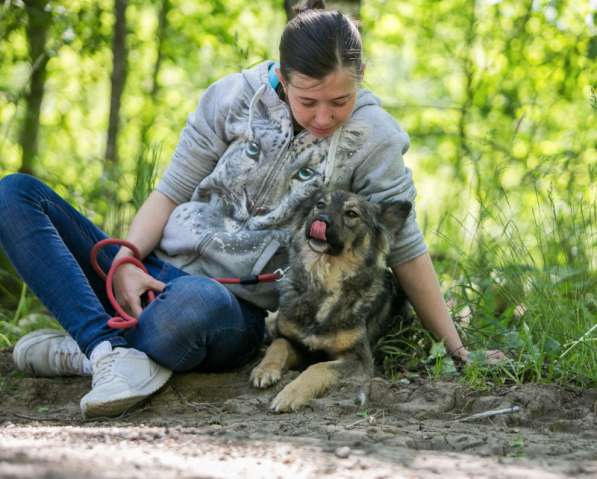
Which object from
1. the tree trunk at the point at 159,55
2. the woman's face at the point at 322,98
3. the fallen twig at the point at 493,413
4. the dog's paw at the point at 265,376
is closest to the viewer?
the fallen twig at the point at 493,413

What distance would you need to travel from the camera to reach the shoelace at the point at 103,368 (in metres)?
3.09

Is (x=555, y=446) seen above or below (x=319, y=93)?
below

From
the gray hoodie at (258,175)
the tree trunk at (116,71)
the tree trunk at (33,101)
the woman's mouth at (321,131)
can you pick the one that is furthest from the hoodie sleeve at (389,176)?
the tree trunk at (33,101)

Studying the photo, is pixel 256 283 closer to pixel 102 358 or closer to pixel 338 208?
pixel 338 208

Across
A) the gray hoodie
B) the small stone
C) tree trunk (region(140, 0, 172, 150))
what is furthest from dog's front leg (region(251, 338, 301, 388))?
tree trunk (region(140, 0, 172, 150))

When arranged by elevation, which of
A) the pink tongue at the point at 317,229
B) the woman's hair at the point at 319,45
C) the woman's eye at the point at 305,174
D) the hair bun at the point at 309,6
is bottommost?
the pink tongue at the point at 317,229

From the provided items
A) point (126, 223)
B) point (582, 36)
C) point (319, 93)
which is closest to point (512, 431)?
point (319, 93)

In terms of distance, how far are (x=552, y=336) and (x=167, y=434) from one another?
211 centimetres

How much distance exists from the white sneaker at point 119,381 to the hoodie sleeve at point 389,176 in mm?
1331

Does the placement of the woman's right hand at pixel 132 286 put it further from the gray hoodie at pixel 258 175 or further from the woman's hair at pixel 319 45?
the woman's hair at pixel 319 45

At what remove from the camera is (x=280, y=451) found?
221 centimetres

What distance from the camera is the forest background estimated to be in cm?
390

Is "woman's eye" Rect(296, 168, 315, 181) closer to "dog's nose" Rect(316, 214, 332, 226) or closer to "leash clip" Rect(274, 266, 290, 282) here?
"dog's nose" Rect(316, 214, 332, 226)

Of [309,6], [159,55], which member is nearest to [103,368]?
[309,6]
